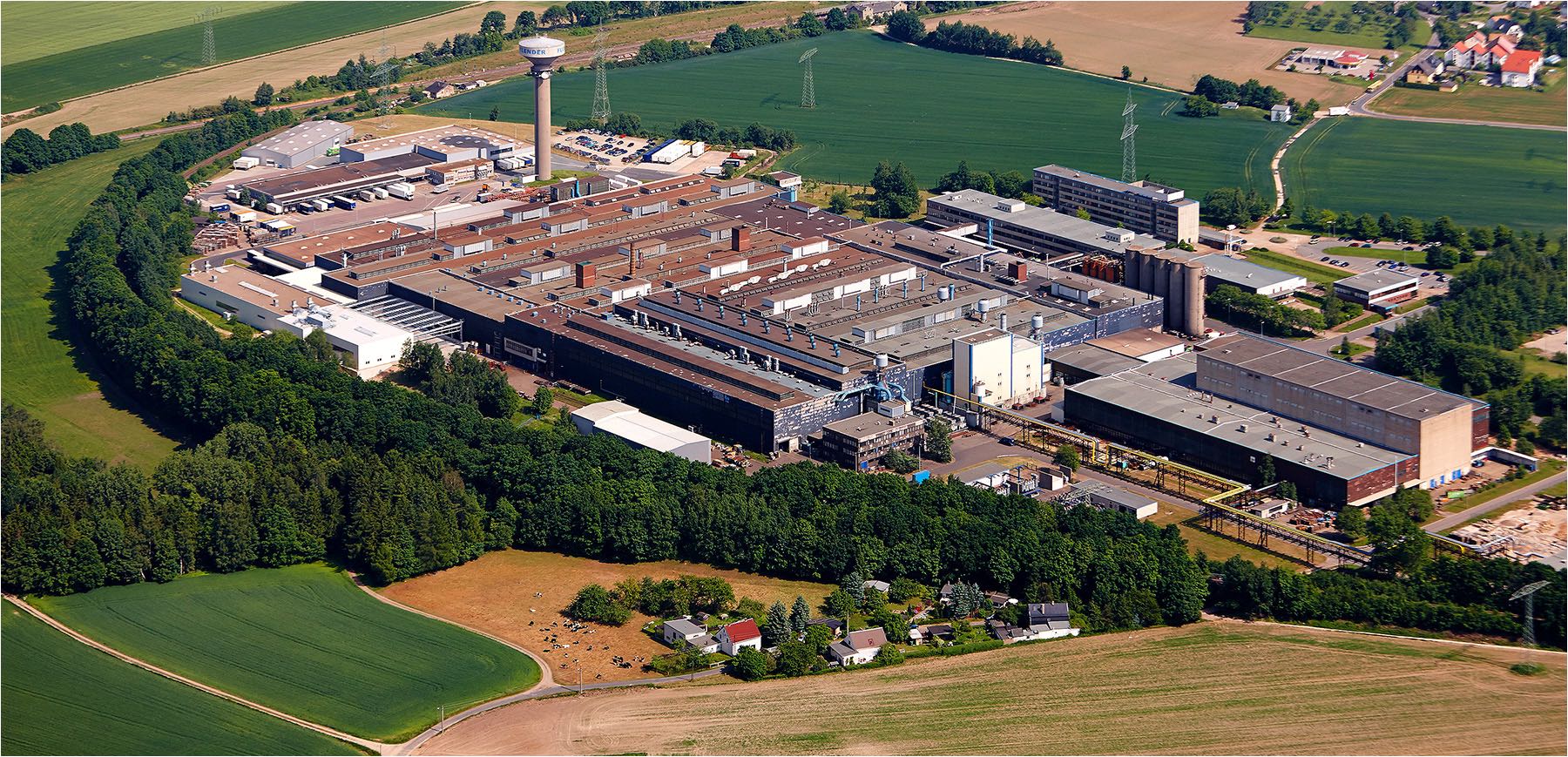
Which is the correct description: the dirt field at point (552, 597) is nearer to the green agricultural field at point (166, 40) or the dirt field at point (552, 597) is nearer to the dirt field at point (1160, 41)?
the dirt field at point (1160, 41)

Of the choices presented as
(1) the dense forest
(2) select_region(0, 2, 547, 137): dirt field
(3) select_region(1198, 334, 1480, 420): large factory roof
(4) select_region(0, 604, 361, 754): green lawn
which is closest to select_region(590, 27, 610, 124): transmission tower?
(2) select_region(0, 2, 547, 137): dirt field

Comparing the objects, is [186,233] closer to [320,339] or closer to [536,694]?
[320,339]

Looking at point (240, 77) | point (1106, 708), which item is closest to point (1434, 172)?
point (1106, 708)

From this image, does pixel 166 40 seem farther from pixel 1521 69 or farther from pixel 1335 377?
pixel 1335 377

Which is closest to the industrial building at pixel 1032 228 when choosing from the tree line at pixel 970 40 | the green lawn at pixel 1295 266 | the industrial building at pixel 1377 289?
the green lawn at pixel 1295 266

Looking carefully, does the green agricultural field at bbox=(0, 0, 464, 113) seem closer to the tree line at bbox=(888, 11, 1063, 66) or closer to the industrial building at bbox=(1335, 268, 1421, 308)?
the tree line at bbox=(888, 11, 1063, 66)

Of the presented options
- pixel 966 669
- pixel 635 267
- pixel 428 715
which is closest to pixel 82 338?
pixel 635 267
